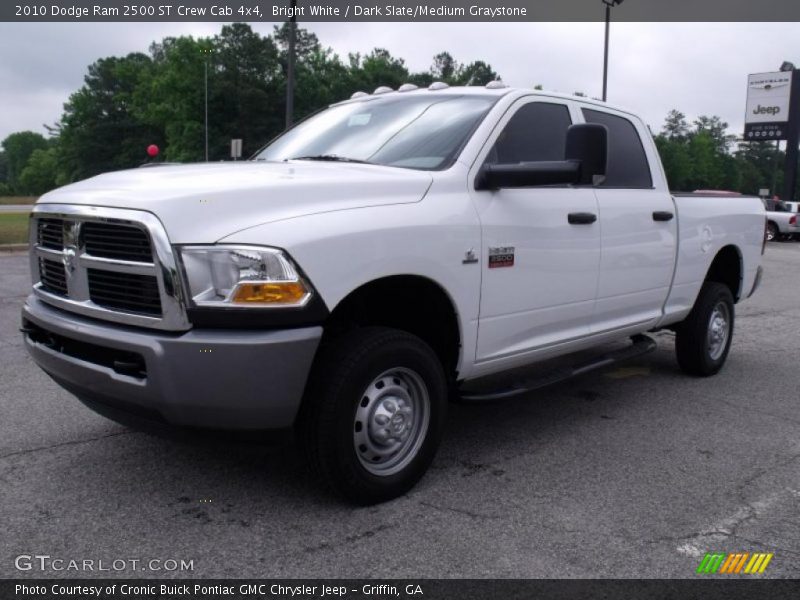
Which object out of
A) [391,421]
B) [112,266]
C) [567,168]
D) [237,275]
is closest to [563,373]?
[567,168]

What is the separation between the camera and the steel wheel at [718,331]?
6207 millimetres

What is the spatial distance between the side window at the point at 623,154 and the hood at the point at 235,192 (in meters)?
1.89

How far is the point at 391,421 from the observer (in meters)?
3.46

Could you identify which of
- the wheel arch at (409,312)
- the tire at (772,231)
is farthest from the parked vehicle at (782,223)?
the wheel arch at (409,312)

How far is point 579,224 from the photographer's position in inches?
176

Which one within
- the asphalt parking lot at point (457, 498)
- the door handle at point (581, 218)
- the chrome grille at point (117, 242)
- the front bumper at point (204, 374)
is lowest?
the asphalt parking lot at point (457, 498)

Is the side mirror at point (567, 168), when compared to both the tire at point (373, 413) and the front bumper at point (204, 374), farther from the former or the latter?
the front bumper at point (204, 374)

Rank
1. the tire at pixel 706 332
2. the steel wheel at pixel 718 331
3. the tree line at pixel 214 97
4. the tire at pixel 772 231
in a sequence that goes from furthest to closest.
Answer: the tree line at pixel 214 97 < the tire at pixel 772 231 < the steel wheel at pixel 718 331 < the tire at pixel 706 332

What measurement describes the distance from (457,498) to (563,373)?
4.14 feet

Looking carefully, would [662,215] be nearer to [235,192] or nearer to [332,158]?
[332,158]

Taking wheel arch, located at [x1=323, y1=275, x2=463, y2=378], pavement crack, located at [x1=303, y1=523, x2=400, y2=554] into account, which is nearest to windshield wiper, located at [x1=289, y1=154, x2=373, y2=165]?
wheel arch, located at [x1=323, y1=275, x2=463, y2=378]

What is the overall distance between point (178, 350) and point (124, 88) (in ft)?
284

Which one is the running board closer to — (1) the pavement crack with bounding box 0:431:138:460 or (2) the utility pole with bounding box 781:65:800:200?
(1) the pavement crack with bounding box 0:431:138:460

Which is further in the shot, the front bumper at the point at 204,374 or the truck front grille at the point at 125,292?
the truck front grille at the point at 125,292
